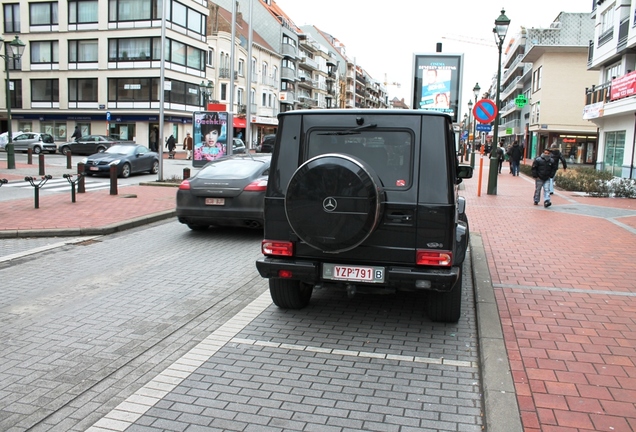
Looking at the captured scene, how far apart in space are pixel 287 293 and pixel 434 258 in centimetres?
163

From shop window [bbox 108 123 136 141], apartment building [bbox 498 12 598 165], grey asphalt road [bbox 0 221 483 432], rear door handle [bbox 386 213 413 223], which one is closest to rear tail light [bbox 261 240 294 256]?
grey asphalt road [bbox 0 221 483 432]

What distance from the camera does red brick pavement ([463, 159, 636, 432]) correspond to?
373 cm

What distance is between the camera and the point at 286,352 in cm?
486

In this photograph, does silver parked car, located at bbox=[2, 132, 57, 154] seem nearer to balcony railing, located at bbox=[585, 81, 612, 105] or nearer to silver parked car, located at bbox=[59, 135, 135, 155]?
silver parked car, located at bbox=[59, 135, 135, 155]

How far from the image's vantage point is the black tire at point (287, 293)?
229 inches

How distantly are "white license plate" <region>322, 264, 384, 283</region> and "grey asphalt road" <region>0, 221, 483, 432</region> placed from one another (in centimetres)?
55

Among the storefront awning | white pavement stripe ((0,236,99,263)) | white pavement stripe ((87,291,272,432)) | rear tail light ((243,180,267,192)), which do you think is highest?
the storefront awning

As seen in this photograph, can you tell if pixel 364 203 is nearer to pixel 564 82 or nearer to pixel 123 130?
pixel 123 130

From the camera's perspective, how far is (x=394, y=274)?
5.04m

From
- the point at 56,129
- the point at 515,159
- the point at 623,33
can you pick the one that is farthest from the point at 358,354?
the point at 56,129

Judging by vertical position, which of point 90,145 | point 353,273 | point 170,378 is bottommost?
point 170,378

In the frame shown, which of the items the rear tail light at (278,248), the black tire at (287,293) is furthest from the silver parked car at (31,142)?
the rear tail light at (278,248)

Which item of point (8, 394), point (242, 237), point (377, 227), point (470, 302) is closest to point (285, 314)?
point (377, 227)

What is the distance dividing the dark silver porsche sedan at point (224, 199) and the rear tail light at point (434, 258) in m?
5.28
